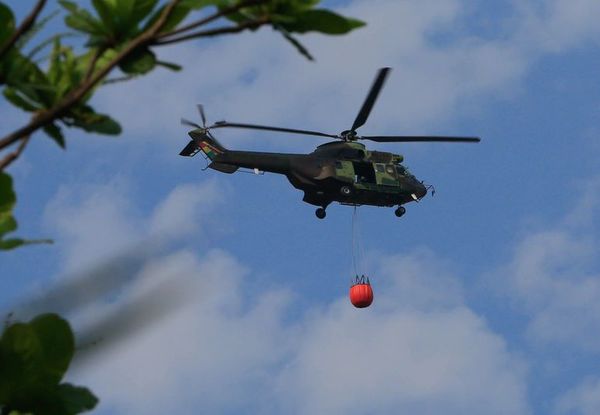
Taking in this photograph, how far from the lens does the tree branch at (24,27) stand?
241cm

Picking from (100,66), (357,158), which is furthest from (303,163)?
(100,66)

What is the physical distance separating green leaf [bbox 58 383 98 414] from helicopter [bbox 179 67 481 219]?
3840 cm

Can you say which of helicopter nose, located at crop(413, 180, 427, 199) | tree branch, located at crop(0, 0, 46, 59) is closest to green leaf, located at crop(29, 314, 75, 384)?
tree branch, located at crop(0, 0, 46, 59)

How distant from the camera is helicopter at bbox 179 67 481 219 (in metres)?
42.9

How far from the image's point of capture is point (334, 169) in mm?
43094

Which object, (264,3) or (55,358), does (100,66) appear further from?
(55,358)

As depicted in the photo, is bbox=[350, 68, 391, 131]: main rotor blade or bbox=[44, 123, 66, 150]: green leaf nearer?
bbox=[44, 123, 66, 150]: green leaf

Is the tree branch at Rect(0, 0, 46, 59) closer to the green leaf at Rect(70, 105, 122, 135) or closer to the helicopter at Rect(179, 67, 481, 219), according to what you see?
A: the green leaf at Rect(70, 105, 122, 135)

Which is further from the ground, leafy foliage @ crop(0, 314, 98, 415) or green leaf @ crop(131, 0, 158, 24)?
green leaf @ crop(131, 0, 158, 24)

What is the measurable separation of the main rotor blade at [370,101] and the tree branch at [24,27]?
3989cm

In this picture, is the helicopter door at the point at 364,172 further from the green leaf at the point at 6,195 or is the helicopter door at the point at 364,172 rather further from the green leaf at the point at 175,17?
the green leaf at the point at 6,195

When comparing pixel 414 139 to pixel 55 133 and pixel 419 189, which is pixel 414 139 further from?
pixel 55 133

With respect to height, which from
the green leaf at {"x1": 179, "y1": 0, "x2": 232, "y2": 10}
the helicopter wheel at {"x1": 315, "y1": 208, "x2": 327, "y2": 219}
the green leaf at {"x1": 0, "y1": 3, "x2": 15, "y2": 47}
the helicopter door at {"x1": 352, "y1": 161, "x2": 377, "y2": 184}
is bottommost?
the green leaf at {"x1": 0, "y1": 3, "x2": 15, "y2": 47}

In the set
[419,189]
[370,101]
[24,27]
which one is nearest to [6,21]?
[24,27]
